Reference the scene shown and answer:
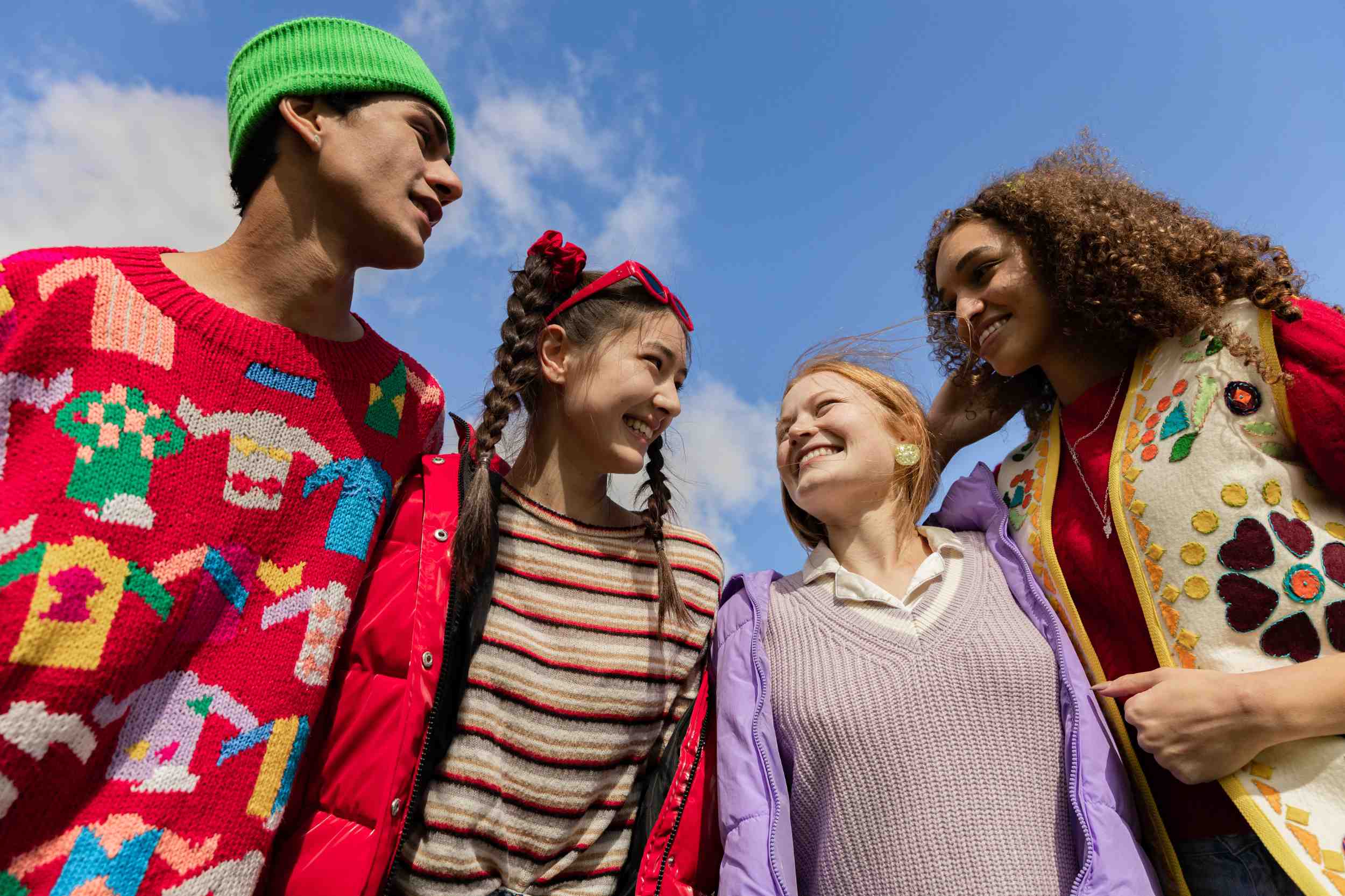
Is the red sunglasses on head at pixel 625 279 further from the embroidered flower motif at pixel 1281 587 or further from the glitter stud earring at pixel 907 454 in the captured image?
the embroidered flower motif at pixel 1281 587

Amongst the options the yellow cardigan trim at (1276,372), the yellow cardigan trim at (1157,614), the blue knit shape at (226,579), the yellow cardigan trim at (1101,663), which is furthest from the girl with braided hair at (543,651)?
the yellow cardigan trim at (1276,372)

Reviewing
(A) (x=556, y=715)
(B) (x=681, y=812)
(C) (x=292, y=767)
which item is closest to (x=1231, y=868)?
(B) (x=681, y=812)

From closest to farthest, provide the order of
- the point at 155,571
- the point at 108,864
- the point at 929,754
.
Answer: the point at 108,864, the point at 155,571, the point at 929,754

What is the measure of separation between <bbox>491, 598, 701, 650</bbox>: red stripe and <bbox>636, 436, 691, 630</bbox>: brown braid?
45 mm

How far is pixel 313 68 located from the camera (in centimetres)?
235

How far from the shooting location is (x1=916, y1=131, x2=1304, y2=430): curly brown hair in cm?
252

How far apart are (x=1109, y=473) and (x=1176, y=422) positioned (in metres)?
0.23

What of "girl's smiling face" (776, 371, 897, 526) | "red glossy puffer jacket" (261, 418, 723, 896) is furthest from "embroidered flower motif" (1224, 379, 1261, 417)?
"red glossy puffer jacket" (261, 418, 723, 896)

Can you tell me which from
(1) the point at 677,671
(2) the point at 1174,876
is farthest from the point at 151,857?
(2) the point at 1174,876

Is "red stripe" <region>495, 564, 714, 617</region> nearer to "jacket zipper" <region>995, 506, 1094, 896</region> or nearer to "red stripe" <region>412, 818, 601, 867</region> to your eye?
"red stripe" <region>412, 818, 601, 867</region>

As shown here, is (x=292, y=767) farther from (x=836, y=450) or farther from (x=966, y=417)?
(x=966, y=417)

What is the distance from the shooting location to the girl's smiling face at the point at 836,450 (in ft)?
9.02

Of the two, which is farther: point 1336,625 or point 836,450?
point 836,450

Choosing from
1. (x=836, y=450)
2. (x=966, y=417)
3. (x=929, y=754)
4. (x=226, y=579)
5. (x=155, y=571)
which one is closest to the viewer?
(x=155, y=571)
